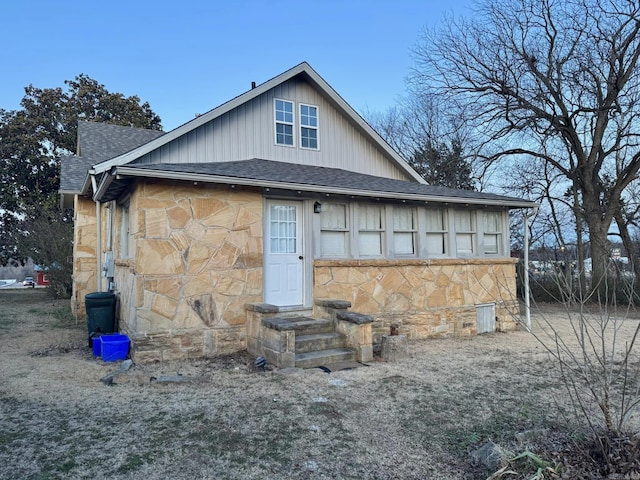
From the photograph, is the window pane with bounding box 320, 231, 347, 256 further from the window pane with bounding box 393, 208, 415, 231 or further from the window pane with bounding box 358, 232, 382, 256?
the window pane with bounding box 393, 208, 415, 231

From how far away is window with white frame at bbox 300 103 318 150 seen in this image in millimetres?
10523

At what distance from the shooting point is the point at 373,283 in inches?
346

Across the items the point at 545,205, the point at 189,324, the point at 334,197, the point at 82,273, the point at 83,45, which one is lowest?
the point at 189,324

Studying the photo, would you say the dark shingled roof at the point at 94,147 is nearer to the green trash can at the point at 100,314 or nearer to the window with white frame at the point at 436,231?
the green trash can at the point at 100,314

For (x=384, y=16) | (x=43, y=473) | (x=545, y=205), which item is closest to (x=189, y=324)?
(x=43, y=473)

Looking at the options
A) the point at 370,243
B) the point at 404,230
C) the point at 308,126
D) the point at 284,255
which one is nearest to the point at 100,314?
the point at 284,255

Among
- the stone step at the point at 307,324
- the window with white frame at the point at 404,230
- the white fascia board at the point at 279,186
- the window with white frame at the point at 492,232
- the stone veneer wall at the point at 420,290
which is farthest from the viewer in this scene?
the window with white frame at the point at 492,232

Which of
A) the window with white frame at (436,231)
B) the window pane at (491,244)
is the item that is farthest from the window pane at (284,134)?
the window pane at (491,244)

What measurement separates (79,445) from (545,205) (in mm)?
25492

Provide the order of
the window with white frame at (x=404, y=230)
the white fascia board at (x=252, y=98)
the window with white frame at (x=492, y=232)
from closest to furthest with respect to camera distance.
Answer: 1. the white fascia board at (x=252, y=98)
2. the window with white frame at (x=404, y=230)
3. the window with white frame at (x=492, y=232)

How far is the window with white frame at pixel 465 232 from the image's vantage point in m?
10.1

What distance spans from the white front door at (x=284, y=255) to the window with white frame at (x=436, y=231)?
3.05 meters

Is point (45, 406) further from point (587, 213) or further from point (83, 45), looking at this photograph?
point (587, 213)

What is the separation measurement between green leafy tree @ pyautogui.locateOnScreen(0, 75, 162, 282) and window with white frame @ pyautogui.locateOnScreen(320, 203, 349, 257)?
19.5 m
